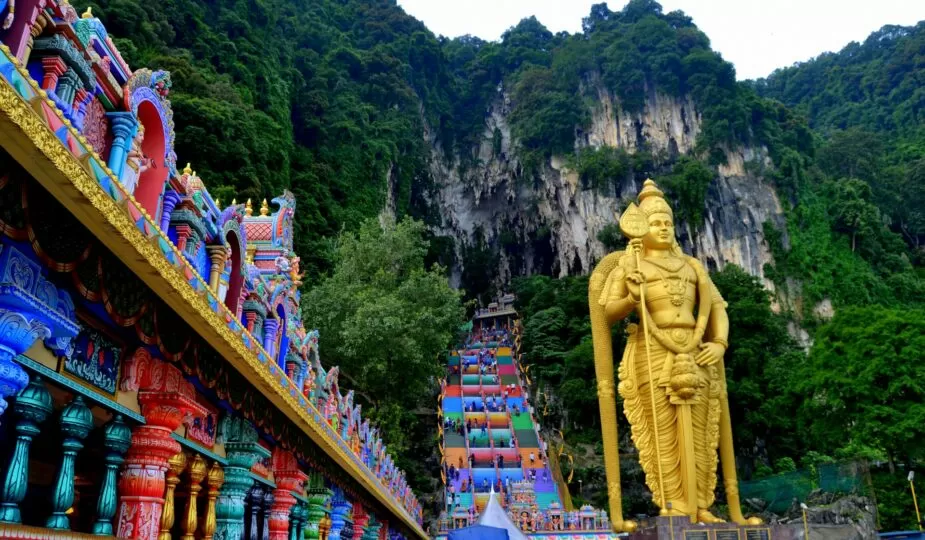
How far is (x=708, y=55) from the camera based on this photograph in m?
39.5

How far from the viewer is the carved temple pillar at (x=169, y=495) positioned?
10.7 feet

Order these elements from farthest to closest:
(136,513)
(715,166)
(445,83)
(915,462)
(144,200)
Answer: (445,83) < (715,166) < (915,462) < (144,200) < (136,513)

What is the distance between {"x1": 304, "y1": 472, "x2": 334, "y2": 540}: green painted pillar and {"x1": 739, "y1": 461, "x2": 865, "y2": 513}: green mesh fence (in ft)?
33.3

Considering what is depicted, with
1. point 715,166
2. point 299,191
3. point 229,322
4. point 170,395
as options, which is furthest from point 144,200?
point 715,166

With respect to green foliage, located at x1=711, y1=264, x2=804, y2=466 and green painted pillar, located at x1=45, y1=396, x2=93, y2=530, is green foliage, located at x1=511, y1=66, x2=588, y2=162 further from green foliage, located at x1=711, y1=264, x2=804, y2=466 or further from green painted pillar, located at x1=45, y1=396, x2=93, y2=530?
green painted pillar, located at x1=45, y1=396, x2=93, y2=530

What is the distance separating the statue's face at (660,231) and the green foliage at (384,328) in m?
8.52

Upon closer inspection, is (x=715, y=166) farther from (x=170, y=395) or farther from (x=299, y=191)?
(x=170, y=395)

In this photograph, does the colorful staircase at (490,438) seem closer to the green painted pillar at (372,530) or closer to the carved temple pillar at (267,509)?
the green painted pillar at (372,530)

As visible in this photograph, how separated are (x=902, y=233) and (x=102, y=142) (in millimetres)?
47183

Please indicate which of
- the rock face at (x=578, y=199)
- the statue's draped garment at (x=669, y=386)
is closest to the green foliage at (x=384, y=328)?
the statue's draped garment at (x=669, y=386)

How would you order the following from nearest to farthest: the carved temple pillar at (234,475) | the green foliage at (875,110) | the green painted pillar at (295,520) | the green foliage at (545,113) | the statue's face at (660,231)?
the carved temple pillar at (234,475) < the green painted pillar at (295,520) < the statue's face at (660,231) < the green foliage at (875,110) < the green foliage at (545,113)

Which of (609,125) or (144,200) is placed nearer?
(144,200)

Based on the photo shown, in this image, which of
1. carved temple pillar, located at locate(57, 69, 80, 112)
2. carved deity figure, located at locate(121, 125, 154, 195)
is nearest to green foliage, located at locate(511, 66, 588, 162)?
carved deity figure, located at locate(121, 125, 154, 195)

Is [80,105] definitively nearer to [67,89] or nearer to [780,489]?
[67,89]
